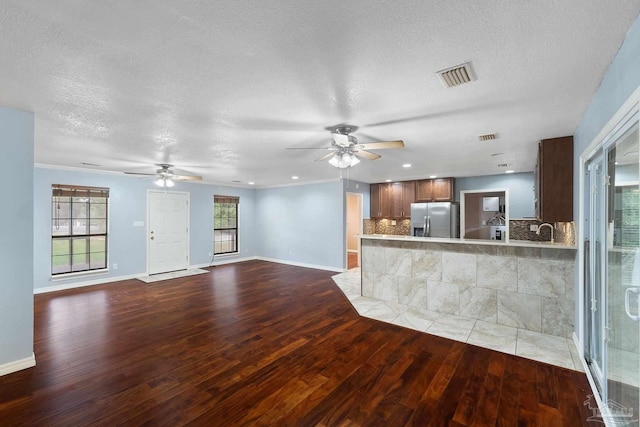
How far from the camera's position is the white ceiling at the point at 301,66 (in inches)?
52.4

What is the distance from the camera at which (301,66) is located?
5.93ft

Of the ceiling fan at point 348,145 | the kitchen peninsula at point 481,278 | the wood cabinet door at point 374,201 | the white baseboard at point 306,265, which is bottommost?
the white baseboard at point 306,265

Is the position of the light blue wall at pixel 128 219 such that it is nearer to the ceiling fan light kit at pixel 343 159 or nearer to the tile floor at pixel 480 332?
the tile floor at pixel 480 332

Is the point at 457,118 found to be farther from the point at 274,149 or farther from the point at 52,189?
the point at 52,189

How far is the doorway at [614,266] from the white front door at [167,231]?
25.3 feet

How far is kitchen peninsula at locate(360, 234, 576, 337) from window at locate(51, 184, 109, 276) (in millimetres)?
5714

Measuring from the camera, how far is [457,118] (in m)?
2.76

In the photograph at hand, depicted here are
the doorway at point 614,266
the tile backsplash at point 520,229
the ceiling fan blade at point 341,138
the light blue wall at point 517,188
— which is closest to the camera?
the doorway at point 614,266

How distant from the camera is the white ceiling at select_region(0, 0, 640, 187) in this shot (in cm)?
133

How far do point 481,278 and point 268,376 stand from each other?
3.01m

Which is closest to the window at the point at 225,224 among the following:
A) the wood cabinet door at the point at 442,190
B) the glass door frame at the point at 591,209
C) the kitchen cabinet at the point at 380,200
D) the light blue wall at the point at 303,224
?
the light blue wall at the point at 303,224

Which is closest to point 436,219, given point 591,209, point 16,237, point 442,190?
point 442,190

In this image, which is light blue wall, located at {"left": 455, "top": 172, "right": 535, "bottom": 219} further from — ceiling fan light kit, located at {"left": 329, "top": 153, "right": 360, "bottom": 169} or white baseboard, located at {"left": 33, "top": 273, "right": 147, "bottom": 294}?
white baseboard, located at {"left": 33, "top": 273, "right": 147, "bottom": 294}

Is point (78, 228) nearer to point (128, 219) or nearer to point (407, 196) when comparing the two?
point (128, 219)
